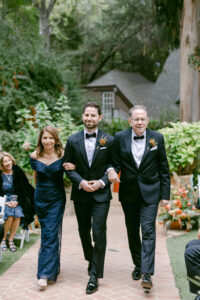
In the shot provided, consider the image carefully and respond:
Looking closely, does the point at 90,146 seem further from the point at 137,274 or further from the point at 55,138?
the point at 137,274

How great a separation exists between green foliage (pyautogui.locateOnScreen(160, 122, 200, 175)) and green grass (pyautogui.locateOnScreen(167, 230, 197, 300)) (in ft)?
7.20

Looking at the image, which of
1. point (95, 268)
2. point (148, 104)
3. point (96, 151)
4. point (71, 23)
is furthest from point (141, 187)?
point (148, 104)

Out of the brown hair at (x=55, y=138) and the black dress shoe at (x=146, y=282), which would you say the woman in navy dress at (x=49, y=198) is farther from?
the black dress shoe at (x=146, y=282)

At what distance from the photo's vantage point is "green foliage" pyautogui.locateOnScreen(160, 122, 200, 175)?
898 cm

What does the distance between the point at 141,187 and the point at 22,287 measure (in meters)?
1.74

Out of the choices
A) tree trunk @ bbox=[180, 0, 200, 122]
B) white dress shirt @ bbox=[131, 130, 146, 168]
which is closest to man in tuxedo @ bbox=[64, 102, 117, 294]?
white dress shirt @ bbox=[131, 130, 146, 168]

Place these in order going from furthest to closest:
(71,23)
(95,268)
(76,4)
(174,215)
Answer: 1. (71,23)
2. (76,4)
3. (174,215)
4. (95,268)

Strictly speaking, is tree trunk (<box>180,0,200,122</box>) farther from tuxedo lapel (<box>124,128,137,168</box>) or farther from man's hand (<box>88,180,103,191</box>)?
man's hand (<box>88,180,103,191</box>)

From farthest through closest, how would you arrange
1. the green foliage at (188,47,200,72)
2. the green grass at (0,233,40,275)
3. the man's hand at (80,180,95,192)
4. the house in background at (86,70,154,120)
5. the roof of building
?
the roof of building
the house in background at (86,70,154,120)
the green foliage at (188,47,200,72)
the green grass at (0,233,40,275)
the man's hand at (80,180,95,192)

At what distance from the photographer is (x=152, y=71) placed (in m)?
34.4

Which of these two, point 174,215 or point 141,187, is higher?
point 141,187

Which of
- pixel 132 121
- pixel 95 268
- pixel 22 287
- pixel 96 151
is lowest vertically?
pixel 22 287

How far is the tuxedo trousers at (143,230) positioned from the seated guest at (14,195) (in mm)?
2457

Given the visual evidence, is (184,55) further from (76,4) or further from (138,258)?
(76,4)
